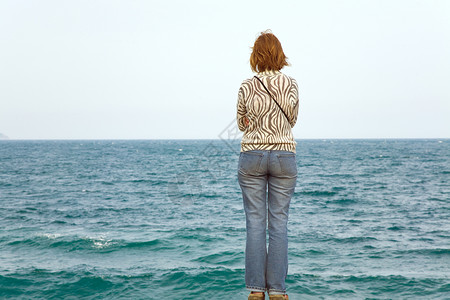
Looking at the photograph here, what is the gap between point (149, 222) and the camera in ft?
55.5

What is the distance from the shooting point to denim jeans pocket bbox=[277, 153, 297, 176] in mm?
3207

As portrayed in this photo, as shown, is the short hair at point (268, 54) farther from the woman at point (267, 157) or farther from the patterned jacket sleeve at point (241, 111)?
the patterned jacket sleeve at point (241, 111)

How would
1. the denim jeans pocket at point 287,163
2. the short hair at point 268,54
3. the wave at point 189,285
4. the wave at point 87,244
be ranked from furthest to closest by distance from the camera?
the wave at point 87,244 → the wave at point 189,285 → the short hair at point 268,54 → the denim jeans pocket at point 287,163

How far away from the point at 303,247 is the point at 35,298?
7.94m

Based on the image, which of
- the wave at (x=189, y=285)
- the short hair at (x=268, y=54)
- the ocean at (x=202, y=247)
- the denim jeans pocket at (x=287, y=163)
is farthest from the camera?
the ocean at (x=202, y=247)

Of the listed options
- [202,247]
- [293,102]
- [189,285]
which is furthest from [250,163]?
[202,247]

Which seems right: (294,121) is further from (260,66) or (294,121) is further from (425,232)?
(425,232)

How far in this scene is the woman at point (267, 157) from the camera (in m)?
3.23

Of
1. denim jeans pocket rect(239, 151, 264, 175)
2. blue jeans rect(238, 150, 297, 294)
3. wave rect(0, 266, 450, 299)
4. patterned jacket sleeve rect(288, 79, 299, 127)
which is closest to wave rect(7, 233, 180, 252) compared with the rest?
wave rect(0, 266, 450, 299)

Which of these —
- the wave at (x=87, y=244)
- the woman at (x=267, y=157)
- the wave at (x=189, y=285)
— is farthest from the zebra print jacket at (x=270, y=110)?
the wave at (x=87, y=244)

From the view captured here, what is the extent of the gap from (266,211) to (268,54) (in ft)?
4.57

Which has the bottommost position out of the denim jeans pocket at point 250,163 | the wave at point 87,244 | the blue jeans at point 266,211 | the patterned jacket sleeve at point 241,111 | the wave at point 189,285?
the wave at point 87,244

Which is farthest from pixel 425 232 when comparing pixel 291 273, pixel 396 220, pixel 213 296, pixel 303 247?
pixel 213 296

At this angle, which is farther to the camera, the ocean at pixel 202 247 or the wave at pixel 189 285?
the ocean at pixel 202 247
